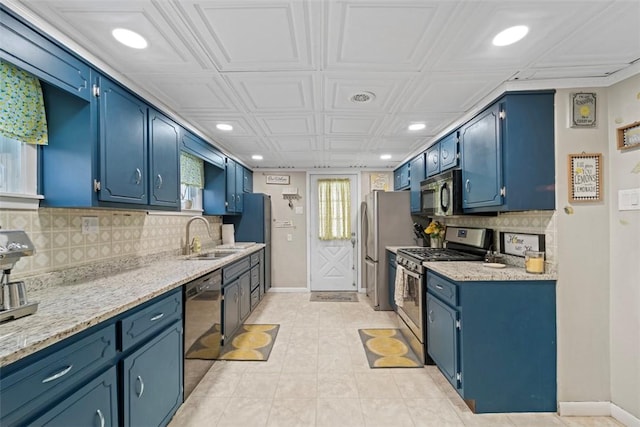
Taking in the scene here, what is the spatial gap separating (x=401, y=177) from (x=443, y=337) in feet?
9.91

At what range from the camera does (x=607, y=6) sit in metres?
1.30

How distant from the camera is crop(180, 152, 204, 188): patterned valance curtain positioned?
3.12 meters

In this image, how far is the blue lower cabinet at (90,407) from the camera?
40.4 inches

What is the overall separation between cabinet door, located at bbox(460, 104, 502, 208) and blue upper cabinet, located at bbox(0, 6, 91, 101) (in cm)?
276

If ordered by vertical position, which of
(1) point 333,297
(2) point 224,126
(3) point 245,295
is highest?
(2) point 224,126

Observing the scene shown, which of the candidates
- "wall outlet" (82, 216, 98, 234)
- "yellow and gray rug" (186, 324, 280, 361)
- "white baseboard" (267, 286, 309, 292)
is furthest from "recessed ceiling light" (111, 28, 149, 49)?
"white baseboard" (267, 286, 309, 292)

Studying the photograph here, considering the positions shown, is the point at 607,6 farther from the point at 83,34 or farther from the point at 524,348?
the point at 83,34

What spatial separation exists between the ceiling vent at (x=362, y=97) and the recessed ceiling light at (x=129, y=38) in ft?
4.61

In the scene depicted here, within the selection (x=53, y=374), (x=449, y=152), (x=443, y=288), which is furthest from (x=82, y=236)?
(x=449, y=152)

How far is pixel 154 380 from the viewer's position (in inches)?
64.3

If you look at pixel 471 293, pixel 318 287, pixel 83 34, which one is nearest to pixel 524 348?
pixel 471 293

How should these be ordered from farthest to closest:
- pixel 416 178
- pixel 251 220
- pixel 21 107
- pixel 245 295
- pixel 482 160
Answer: pixel 251 220, pixel 416 178, pixel 245 295, pixel 482 160, pixel 21 107

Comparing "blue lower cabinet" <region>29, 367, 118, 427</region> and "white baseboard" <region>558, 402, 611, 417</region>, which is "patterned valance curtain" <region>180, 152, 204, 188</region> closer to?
"blue lower cabinet" <region>29, 367, 118, 427</region>

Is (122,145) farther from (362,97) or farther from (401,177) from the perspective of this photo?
(401,177)
